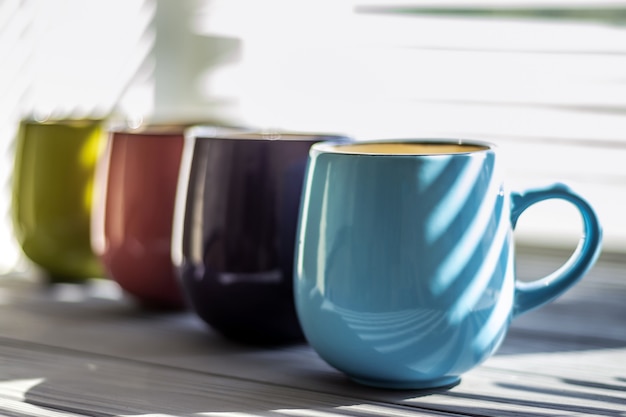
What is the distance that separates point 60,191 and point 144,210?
14 centimetres

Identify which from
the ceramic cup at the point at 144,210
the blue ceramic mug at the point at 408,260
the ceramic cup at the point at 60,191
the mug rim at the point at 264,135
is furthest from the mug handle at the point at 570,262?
the ceramic cup at the point at 60,191

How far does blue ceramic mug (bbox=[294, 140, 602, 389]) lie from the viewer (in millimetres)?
575

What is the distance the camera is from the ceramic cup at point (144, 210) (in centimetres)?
82

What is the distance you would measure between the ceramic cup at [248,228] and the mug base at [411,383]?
11cm

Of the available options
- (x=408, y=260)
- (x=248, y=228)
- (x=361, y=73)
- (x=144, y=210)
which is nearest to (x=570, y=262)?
(x=408, y=260)

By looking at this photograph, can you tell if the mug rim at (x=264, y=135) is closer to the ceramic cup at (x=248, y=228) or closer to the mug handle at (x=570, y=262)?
the ceramic cup at (x=248, y=228)

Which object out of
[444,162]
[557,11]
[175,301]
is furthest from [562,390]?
[557,11]

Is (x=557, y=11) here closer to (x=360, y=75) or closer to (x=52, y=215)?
(x=360, y=75)

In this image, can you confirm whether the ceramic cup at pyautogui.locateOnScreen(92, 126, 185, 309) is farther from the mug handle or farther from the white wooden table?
the mug handle

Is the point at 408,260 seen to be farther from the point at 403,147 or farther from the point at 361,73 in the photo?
the point at 361,73

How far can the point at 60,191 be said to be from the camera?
0.91 meters

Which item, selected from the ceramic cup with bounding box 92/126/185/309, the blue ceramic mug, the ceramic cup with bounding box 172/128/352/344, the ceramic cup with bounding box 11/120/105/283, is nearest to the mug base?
the blue ceramic mug

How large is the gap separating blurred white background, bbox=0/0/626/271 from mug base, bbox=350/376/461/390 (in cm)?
43

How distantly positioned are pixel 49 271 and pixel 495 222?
53 cm
